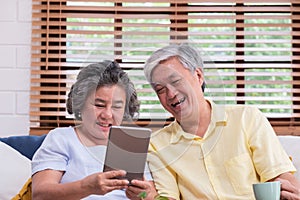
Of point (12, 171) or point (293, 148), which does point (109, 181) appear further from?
point (293, 148)

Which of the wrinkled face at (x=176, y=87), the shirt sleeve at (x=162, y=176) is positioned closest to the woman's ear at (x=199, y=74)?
the wrinkled face at (x=176, y=87)

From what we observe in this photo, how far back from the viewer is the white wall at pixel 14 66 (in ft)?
9.41

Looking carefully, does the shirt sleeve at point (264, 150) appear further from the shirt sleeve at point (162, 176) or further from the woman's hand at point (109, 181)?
the woman's hand at point (109, 181)

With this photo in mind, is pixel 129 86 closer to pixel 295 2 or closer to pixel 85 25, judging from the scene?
pixel 85 25

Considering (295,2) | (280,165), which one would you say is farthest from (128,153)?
(295,2)

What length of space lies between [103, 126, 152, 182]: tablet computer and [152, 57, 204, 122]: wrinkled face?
0.40 feet

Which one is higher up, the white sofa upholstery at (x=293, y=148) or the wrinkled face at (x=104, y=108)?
the wrinkled face at (x=104, y=108)

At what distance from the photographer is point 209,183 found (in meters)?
1.99

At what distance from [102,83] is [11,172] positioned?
75cm

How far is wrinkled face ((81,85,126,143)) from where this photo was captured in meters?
1.60

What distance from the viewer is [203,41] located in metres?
2.95

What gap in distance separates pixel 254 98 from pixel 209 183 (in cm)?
102

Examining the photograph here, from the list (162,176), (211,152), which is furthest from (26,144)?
(211,152)

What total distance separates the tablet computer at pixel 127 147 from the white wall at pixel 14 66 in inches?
54.2
